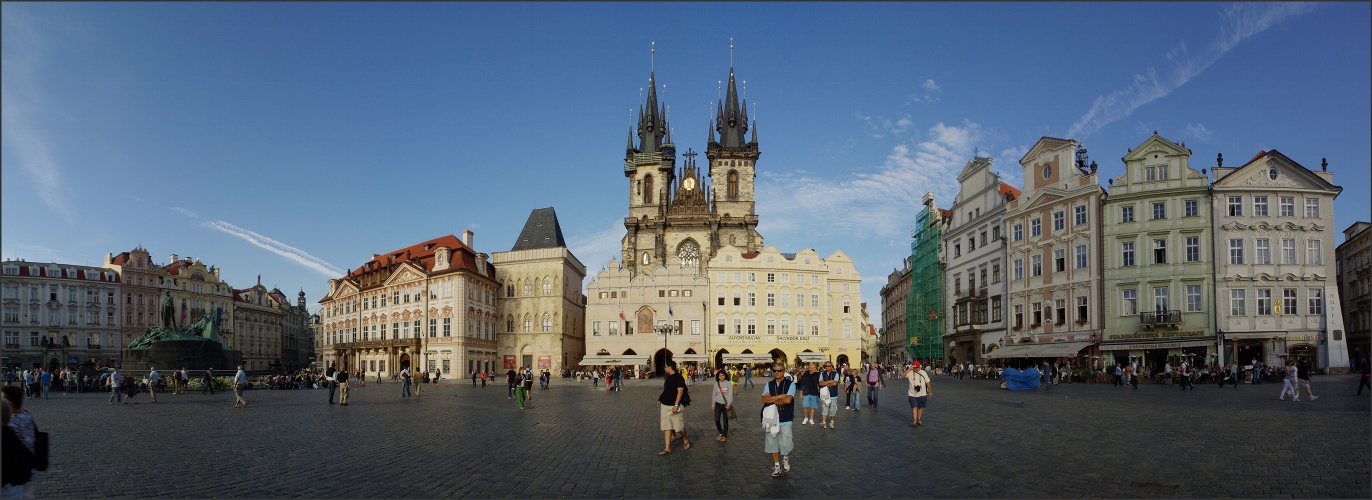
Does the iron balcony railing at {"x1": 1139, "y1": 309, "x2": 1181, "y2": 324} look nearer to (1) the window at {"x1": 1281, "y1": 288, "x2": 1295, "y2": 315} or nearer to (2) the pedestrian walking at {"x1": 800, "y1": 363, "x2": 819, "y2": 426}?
(1) the window at {"x1": 1281, "y1": 288, "x2": 1295, "y2": 315}

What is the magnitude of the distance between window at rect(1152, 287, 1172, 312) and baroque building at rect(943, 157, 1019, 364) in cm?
1018

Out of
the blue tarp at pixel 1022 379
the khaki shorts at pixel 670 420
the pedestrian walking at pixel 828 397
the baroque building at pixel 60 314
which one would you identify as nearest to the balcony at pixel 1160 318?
the blue tarp at pixel 1022 379

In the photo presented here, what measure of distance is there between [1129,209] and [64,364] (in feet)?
308

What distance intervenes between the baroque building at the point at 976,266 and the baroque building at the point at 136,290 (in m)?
81.6

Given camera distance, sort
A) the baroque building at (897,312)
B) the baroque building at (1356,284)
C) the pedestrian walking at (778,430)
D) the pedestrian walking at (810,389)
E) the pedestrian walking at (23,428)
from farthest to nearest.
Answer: the baroque building at (897,312) → the baroque building at (1356,284) → the pedestrian walking at (810,389) → the pedestrian walking at (778,430) → the pedestrian walking at (23,428)

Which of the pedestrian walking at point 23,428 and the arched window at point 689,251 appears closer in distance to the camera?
the pedestrian walking at point 23,428

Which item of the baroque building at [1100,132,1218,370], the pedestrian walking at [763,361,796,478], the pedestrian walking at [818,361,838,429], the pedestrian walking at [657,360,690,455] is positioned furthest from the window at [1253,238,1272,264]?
the pedestrian walking at [763,361,796,478]

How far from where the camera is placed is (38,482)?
11.2 meters

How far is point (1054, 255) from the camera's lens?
169 feet

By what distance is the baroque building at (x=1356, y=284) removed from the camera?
171 feet

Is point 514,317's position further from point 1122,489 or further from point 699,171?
point 1122,489

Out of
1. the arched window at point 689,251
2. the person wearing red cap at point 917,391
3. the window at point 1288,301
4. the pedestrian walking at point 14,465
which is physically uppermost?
the arched window at point 689,251

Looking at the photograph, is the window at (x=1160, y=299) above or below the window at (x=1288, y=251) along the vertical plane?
below

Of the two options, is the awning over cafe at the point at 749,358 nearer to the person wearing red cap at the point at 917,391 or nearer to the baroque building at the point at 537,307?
the baroque building at the point at 537,307
